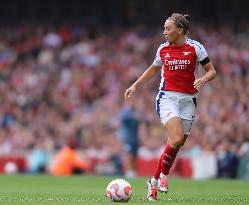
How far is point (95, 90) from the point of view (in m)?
27.2

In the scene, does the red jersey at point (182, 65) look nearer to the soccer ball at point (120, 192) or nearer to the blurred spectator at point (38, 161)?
the soccer ball at point (120, 192)

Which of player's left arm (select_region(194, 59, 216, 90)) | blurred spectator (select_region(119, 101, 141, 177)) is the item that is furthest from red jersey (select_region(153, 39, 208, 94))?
blurred spectator (select_region(119, 101, 141, 177))

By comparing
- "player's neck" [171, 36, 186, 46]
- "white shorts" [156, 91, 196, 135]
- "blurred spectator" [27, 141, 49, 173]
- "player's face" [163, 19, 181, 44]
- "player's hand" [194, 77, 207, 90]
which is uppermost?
"blurred spectator" [27, 141, 49, 173]

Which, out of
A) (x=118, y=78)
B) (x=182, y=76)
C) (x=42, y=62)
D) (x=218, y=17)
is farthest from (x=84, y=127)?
(x=182, y=76)

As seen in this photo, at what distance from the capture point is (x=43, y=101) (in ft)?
89.9

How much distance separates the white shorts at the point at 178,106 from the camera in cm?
1123

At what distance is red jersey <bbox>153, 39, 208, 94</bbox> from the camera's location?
37.1ft

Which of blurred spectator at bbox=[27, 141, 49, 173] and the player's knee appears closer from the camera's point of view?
the player's knee

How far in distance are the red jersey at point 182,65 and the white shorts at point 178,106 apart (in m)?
0.07

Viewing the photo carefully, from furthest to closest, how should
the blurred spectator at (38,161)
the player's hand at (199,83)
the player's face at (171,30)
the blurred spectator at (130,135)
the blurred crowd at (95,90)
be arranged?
the blurred spectator at (38,161) < the blurred crowd at (95,90) < the blurred spectator at (130,135) < the player's face at (171,30) < the player's hand at (199,83)

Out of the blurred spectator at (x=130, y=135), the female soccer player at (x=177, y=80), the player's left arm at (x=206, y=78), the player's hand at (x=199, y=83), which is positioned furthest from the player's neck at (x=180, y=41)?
the blurred spectator at (x=130, y=135)

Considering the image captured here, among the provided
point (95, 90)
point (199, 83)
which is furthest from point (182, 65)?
point (95, 90)

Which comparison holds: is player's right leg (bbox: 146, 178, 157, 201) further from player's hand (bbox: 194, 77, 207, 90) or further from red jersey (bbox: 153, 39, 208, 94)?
player's hand (bbox: 194, 77, 207, 90)

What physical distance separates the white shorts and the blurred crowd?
9308mm
